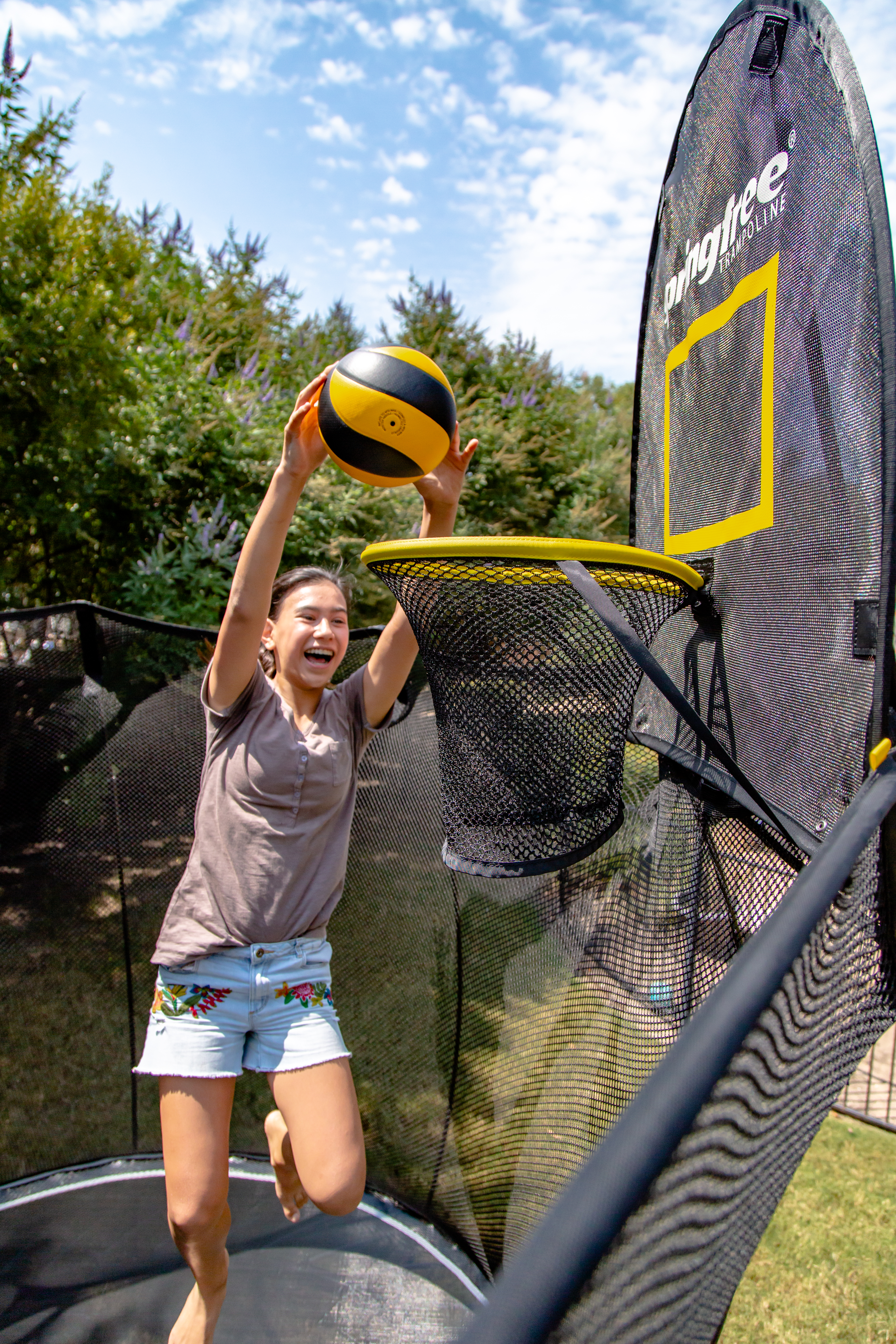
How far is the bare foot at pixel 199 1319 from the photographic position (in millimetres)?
2129

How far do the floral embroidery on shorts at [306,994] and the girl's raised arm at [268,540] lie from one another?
85 cm

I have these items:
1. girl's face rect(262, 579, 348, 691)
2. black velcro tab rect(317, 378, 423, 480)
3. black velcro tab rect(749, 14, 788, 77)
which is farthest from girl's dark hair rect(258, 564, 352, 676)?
black velcro tab rect(749, 14, 788, 77)

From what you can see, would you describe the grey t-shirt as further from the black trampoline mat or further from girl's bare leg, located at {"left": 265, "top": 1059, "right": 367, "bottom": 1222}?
the black trampoline mat

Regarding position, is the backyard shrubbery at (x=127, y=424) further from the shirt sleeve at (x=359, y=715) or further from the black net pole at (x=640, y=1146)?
the black net pole at (x=640, y=1146)

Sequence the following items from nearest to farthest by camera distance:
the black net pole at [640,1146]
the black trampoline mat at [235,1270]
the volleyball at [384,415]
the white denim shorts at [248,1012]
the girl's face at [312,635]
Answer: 1. the black net pole at [640,1146]
2. the volleyball at [384,415]
3. the white denim shorts at [248,1012]
4. the girl's face at [312,635]
5. the black trampoline mat at [235,1270]

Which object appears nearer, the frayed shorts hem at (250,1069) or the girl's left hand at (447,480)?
the frayed shorts hem at (250,1069)

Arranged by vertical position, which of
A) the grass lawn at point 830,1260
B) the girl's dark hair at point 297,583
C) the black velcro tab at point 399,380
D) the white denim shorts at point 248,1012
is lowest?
the grass lawn at point 830,1260

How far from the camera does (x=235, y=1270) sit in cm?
285

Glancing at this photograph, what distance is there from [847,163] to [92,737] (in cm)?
284

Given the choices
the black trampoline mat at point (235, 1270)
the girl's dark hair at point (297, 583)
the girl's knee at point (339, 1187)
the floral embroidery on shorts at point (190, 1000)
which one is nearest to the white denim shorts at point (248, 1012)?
the floral embroidery on shorts at point (190, 1000)

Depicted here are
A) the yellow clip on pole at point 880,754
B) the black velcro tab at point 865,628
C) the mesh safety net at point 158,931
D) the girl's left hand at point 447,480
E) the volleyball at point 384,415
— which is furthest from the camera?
the mesh safety net at point 158,931

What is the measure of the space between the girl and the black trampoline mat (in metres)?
0.62

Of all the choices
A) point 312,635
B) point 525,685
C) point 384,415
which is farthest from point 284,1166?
point 384,415

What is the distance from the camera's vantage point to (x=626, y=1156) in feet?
1.87
